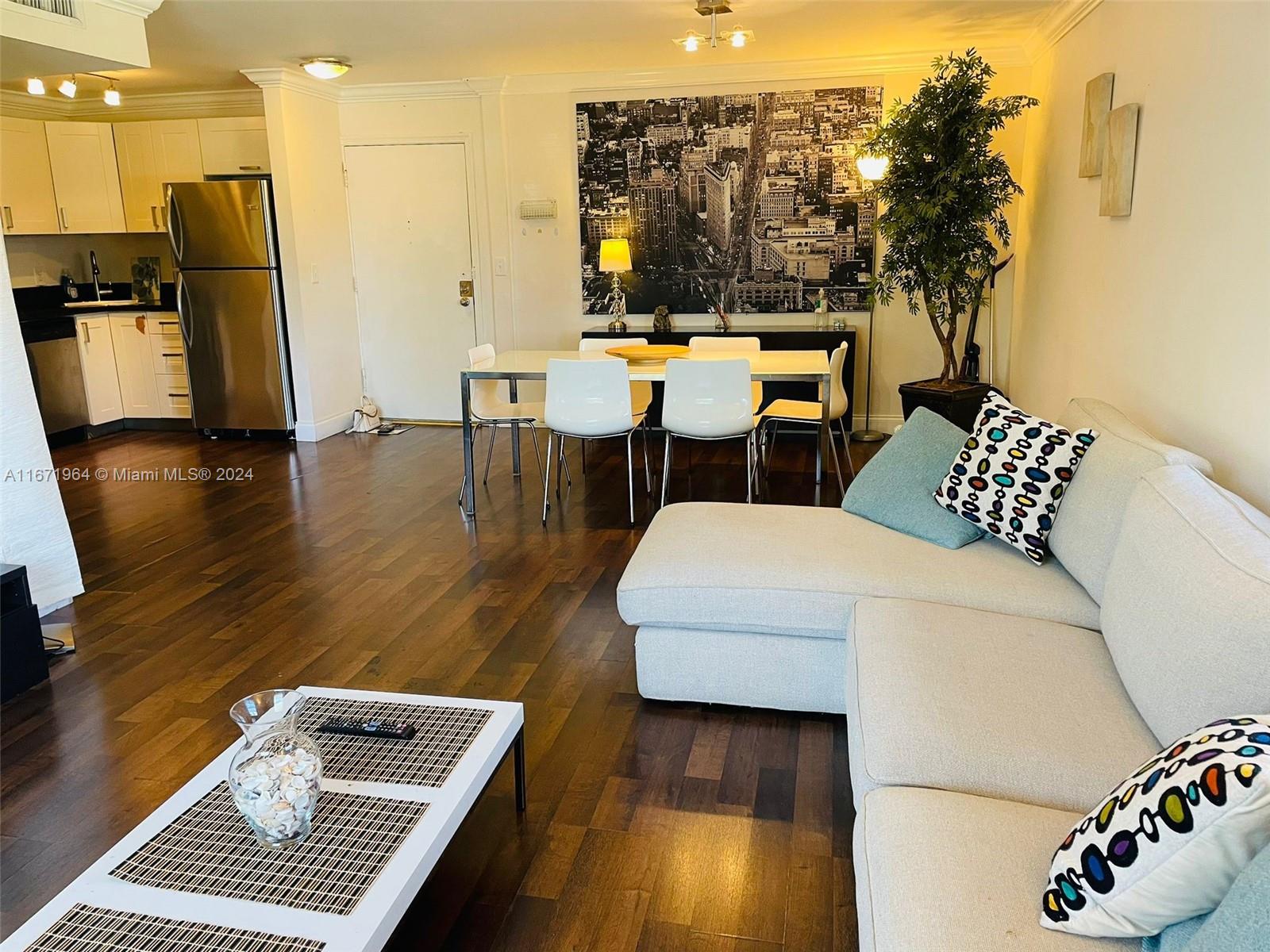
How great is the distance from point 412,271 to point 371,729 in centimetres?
526

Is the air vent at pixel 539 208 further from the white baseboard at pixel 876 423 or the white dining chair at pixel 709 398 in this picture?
Result: the white baseboard at pixel 876 423

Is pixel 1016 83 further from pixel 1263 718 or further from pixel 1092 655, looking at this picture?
pixel 1263 718

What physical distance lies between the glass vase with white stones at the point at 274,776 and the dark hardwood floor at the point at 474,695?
0.43 m

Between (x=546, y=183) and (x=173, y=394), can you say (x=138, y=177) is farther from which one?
(x=546, y=183)

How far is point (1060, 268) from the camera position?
432 cm

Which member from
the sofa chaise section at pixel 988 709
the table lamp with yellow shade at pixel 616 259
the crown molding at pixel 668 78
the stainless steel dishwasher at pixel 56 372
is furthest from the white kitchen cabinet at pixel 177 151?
the sofa chaise section at pixel 988 709

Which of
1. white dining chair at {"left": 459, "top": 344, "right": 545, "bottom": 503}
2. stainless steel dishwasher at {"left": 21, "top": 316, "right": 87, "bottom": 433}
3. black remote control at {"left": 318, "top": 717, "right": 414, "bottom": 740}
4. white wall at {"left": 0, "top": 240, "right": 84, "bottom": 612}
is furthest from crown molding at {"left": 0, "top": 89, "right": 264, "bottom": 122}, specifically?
black remote control at {"left": 318, "top": 717, "right": 414, "bottom": 740}

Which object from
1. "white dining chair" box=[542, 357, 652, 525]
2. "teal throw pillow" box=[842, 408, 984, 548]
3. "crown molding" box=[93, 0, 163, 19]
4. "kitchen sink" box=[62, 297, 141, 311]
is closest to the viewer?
"teal throw pillow" box=[842, 408, 984, 548]

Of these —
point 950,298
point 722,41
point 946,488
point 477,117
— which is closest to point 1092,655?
point 946,488

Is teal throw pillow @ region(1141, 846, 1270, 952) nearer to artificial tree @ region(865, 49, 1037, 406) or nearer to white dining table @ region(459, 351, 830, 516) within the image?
white dining table @ region(459, 351, 830, 516)

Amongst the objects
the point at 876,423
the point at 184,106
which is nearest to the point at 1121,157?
the point at 876,423

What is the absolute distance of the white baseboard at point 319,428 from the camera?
618 cm

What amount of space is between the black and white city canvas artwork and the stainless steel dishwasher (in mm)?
3638

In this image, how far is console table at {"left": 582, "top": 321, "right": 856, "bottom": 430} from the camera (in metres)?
5.77
